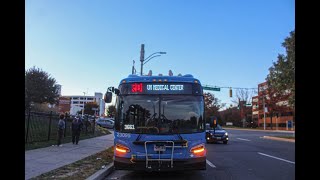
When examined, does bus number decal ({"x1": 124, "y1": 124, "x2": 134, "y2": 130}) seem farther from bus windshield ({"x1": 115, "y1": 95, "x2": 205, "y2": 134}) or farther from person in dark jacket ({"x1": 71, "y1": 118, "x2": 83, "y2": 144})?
person in dark jacket ({"x1": 71, "y1": 118, "x2": 83, "y2": 144})

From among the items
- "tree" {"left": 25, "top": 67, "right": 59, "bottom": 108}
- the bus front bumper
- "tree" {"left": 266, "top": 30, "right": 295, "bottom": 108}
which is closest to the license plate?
the bus front bumper

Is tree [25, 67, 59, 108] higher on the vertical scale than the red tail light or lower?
higher

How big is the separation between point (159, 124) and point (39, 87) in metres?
50.3

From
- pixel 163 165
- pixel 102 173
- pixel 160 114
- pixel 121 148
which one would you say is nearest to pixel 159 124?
pixel 160 114

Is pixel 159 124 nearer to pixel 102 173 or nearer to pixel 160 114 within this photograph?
pixel 160 114

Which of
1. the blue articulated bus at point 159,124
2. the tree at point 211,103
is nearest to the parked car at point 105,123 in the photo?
the blue articulated bus at point 159,124

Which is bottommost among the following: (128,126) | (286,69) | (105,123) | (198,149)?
(105,123)

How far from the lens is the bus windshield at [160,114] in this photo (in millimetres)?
11000

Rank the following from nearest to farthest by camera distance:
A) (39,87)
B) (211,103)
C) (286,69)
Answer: (286,69)
(39,87)
(211,103)

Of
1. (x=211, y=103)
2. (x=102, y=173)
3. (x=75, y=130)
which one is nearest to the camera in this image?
(x=102, y=173)

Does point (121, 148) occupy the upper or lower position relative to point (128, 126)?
lower

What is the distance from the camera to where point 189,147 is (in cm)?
1077

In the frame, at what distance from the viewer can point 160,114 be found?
36.4 ft

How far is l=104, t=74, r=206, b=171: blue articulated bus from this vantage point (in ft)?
35.0
